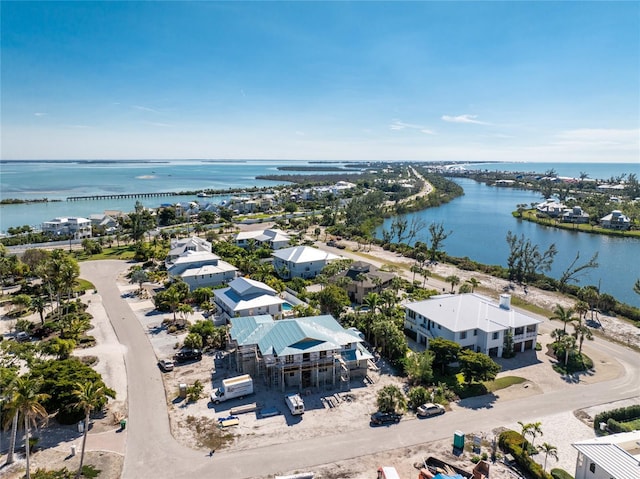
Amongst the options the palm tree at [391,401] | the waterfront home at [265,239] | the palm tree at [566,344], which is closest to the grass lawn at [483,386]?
the palm tree at [391,401]

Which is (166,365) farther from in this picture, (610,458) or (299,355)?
(610,458)

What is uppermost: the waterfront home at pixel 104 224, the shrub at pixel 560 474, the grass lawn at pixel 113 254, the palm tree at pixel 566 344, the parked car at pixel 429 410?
the waterfront home at pixel 104 224

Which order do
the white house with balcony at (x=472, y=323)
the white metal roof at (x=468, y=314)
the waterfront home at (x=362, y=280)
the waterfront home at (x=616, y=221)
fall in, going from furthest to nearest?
the waterfront home at (x=616, y=221) < the waterfront home at (x=362, y=280) < the white metal roof at (x=468, y=314) < the white house with balcony at (x=472, y=323)

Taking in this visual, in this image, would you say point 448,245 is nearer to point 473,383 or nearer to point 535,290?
point 535,290

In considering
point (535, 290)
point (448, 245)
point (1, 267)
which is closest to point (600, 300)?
point (535, 290)

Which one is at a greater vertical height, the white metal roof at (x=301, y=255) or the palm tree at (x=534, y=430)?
the white metal roof at (x=301, y=255)

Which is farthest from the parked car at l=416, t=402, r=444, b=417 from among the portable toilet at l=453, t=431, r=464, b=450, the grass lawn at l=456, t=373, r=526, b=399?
the portable toilet at l=453, t=431, r=464, b=450

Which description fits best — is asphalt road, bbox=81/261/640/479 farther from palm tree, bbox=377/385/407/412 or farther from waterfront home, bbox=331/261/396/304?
waterfront home, bbox=331/261/396/304

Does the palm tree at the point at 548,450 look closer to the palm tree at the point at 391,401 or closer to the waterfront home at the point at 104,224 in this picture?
the palm tree at the point at 391,401
